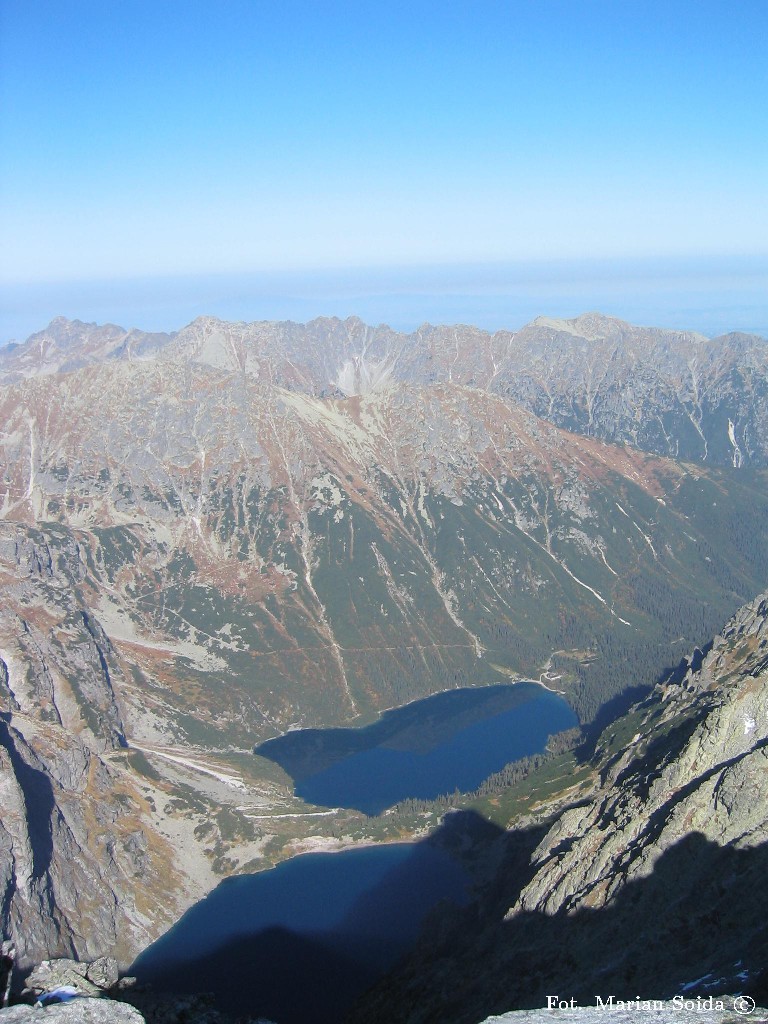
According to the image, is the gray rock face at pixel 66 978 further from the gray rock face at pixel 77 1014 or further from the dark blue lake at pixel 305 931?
the dark blue lake at pixel 305 931

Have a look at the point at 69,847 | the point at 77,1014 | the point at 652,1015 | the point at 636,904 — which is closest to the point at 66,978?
the point at 77,1014

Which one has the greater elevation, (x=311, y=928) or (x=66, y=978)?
(x=66, y=978)

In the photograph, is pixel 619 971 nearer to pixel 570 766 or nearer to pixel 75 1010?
pixel 75 1010

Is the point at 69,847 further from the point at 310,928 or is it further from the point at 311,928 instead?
the point at 311,928

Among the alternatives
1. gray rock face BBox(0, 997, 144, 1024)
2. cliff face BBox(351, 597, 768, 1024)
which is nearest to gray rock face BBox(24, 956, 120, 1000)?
gray rock face BBox(0, 997, 144, 1024)

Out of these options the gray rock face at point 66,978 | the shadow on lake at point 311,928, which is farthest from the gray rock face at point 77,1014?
the shadow on lake at point 311,928

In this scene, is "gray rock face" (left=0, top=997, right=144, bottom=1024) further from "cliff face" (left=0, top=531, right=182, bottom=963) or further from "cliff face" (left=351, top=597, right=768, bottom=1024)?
"cliff face" (left=0, top=531, right=182, bottom=963)
